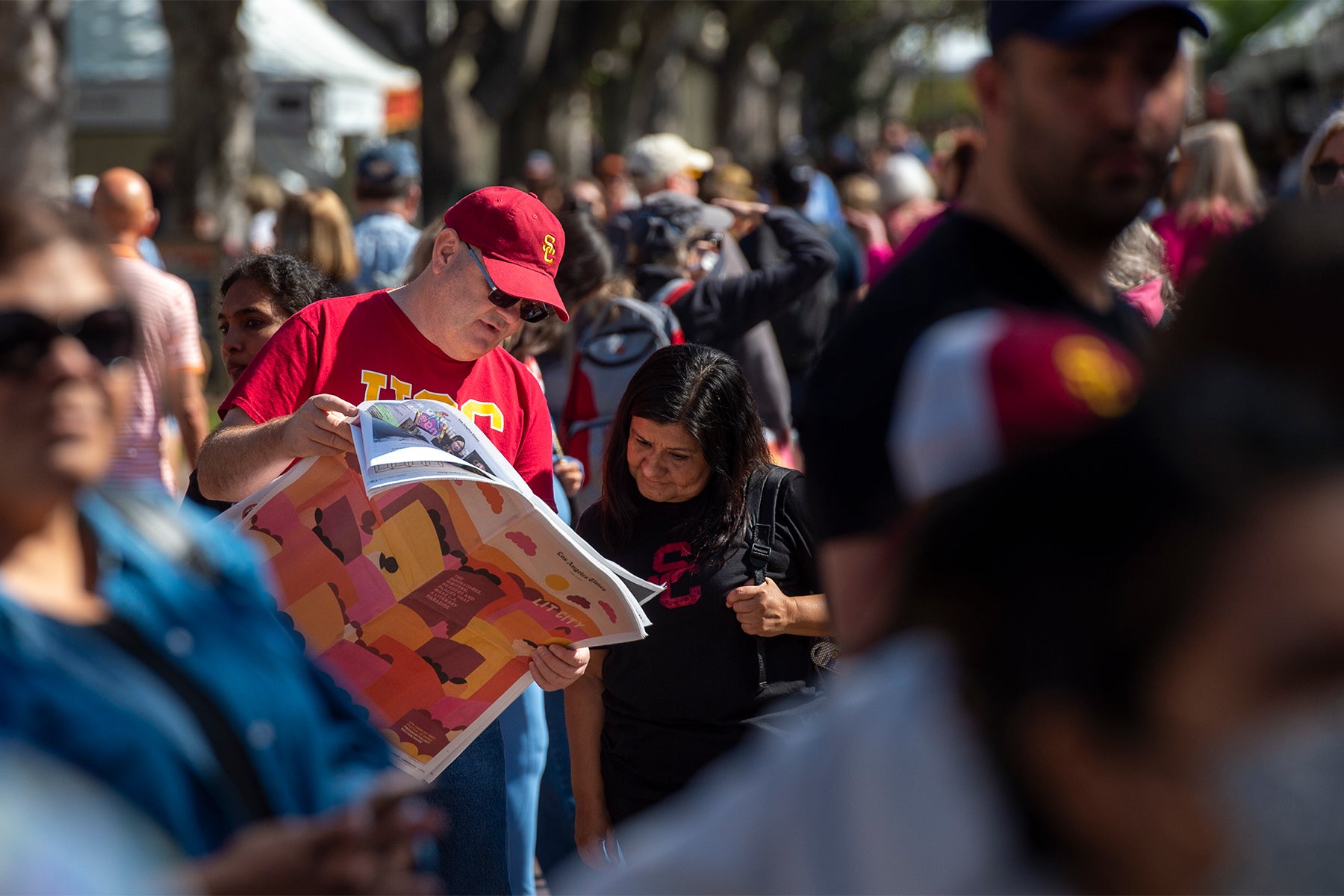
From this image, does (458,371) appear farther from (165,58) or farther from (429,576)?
(165,58)

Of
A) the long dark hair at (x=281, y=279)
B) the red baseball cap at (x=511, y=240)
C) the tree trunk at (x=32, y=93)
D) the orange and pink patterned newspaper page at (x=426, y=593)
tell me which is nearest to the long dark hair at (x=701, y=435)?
the red baseball cap at (x=511, y=240)

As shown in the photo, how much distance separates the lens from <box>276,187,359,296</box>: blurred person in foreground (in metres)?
6.09

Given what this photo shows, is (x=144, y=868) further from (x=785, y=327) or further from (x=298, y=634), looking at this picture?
(x=785, y=327)

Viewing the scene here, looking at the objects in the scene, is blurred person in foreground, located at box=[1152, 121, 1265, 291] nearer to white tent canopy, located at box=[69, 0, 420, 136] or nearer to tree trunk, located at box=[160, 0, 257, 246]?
tree trunk, located at box=[160, 0, 257, 246]

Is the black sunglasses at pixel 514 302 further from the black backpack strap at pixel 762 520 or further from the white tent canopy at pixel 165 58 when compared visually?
the white tent canopy at pixel 165 58

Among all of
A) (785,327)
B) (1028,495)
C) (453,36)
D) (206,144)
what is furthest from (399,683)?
(453,36)

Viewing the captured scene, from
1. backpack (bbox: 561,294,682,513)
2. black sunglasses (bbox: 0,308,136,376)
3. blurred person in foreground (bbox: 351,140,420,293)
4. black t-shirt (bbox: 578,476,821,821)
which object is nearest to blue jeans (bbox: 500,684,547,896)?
black t-shirt (bbox: 578,476,821,821)

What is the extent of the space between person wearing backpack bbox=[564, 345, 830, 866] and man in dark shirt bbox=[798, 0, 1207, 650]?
1561 millimetres

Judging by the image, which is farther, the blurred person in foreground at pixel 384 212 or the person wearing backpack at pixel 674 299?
Answer: the blurred person in foreground at pixel 384 212

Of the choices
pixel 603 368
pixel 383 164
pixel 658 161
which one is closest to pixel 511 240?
pixel 603 368

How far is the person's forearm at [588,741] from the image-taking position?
3.71 m

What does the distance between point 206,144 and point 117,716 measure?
1305 centimetres

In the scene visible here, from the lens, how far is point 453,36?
19.9 m

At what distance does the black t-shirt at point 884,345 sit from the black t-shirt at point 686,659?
158 cm
